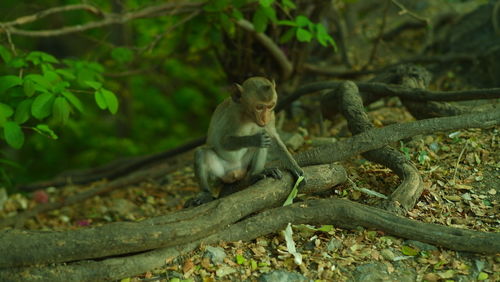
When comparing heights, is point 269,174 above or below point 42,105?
below

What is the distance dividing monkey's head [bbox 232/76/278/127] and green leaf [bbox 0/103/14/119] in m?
1.85

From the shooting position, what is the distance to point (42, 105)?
14.1ft

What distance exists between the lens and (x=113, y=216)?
701 cm

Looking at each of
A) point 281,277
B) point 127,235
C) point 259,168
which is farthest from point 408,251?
point 127,235

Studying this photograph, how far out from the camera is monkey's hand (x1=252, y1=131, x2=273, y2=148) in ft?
14.6

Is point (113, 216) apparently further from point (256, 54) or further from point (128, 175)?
point (256, 54)

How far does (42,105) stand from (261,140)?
1.81 metres

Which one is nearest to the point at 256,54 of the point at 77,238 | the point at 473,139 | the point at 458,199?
the point at 473,139

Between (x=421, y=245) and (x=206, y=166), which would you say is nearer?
(x=421, y=245)

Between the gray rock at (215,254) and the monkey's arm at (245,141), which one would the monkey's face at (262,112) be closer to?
the monkey's arm at (245,141)

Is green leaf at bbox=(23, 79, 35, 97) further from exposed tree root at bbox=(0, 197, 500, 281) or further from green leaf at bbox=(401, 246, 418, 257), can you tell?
green leaf at bbox=(401, 246, 418, 257)

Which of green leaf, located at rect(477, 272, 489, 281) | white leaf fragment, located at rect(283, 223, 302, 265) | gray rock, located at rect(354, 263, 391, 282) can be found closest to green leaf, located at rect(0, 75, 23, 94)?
white leaf fragment, located at rect(283, 223, 302, 265)

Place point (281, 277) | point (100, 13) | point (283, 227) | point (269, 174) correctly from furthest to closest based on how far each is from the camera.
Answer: point (100, 13), point (269, 174), point (283, 227), point (281, 277)

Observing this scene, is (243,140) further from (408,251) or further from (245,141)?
(408,251)
